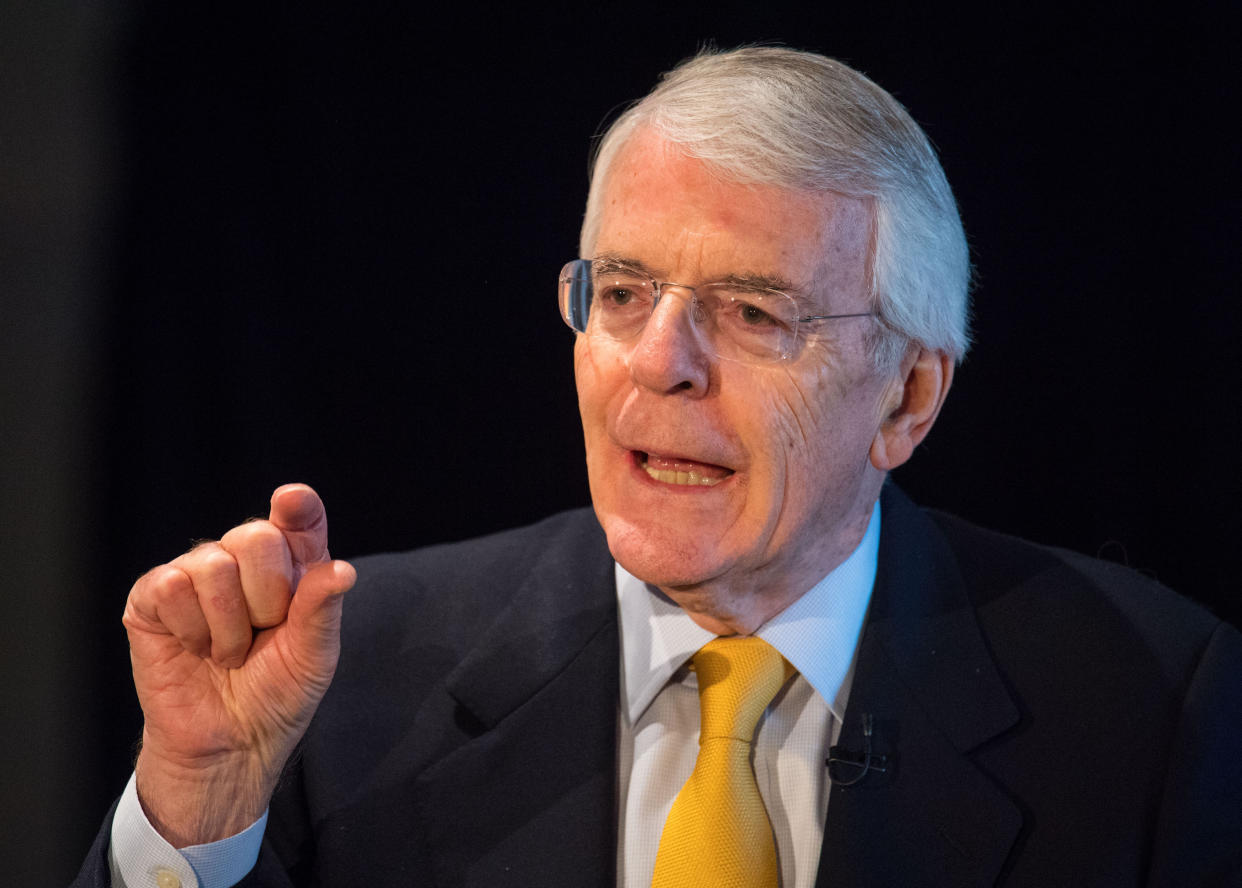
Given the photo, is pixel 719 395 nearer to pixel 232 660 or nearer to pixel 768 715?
pixel 768 715

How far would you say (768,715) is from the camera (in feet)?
6.00

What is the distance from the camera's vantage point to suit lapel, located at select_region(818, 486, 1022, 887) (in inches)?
66.7

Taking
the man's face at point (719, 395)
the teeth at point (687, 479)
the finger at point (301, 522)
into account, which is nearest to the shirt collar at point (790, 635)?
the man's face at point (719, 395)

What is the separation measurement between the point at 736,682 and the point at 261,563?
30.3 inches

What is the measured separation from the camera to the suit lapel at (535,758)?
67.9 inches

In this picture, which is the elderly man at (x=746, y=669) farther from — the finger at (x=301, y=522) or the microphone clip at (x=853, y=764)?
the finger at (x=301, y=522)

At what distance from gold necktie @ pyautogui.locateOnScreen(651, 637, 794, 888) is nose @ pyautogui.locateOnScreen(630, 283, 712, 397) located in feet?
1.49

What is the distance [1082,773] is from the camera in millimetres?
1765

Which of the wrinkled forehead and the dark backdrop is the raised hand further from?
the dark backdrop

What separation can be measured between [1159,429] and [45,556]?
2.33 metres

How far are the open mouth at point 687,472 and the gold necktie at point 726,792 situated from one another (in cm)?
29

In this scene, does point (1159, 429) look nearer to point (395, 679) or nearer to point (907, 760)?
point (907, 760)

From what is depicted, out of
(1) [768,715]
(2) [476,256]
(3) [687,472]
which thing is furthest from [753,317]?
(2) [476,256]

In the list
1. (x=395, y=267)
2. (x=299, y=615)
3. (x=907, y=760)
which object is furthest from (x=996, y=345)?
(x=299, y=615)
